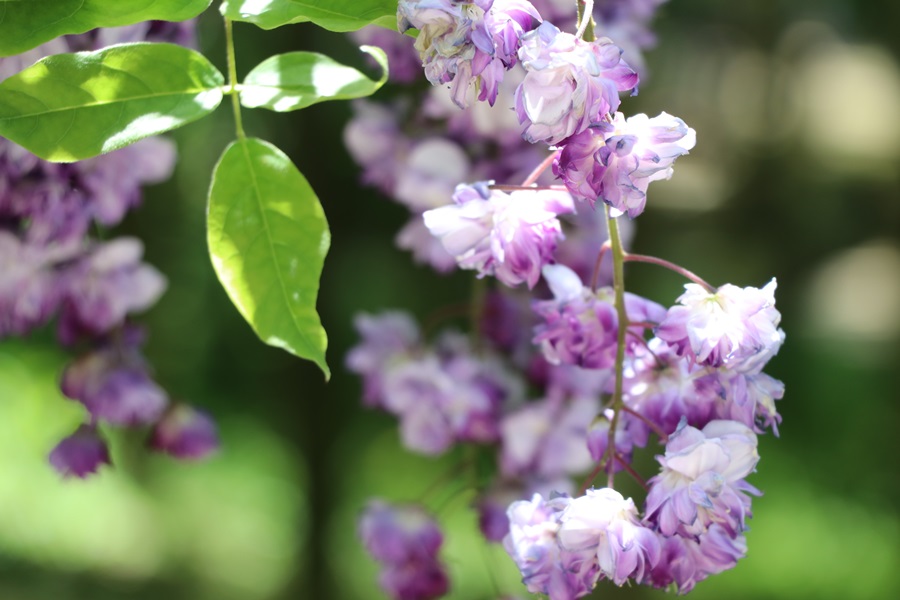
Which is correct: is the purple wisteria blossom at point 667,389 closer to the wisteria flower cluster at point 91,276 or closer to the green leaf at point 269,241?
the green leaf at point 269,241

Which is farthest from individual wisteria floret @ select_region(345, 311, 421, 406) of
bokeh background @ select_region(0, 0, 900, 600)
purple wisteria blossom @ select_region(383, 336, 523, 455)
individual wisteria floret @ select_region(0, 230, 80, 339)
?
bokeh background @ select_region(0, 0, 900, 600)

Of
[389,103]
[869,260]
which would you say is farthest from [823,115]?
[389,103]

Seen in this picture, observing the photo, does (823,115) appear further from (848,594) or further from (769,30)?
(848,594)

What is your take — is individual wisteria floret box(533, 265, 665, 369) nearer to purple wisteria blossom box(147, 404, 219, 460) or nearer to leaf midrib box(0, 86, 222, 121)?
leaf midrib box(0, 86, 222, 121)

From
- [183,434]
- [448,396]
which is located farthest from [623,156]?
[183,434]

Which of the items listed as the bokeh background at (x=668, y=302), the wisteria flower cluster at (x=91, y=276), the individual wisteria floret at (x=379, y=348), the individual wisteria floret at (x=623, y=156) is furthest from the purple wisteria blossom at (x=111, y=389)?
the bokeh background at (x=668, y=302)

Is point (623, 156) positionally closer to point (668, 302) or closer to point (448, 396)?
point (448, 396)
